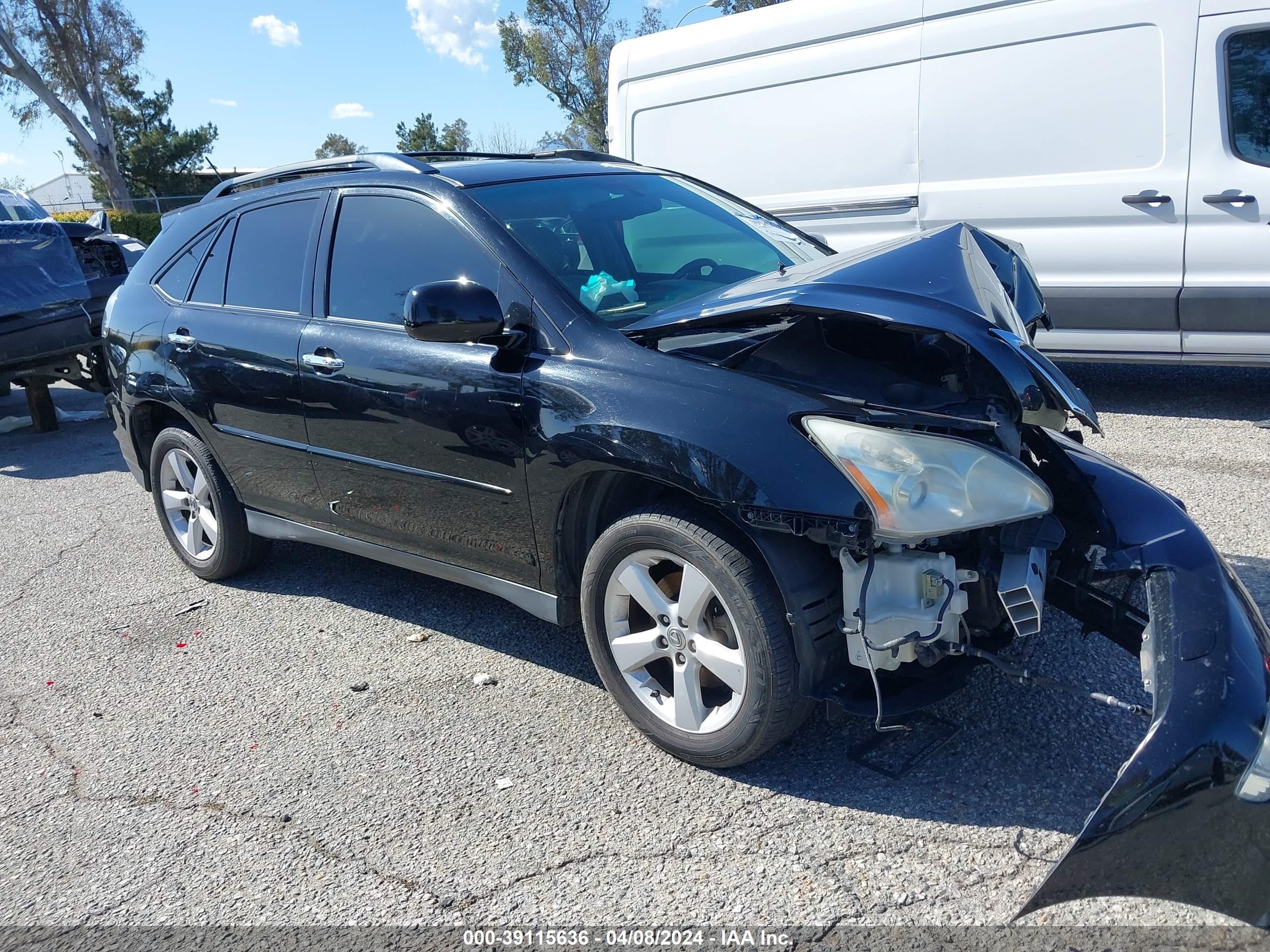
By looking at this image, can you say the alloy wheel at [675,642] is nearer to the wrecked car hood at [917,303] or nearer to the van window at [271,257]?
the wrecked car hood at [917,303]

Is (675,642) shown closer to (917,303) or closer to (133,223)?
(917,303)

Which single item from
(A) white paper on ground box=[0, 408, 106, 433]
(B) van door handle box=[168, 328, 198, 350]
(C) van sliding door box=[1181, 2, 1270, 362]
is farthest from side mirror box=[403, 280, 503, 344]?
(A) white paper on ground box=[0, 408, 106, 433]

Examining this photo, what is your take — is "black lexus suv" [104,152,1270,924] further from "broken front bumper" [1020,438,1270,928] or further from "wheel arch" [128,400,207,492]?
"wheel arch" [128,400,207,492]

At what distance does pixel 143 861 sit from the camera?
2.87 m

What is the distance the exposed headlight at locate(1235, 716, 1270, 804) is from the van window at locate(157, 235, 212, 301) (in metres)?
4.49

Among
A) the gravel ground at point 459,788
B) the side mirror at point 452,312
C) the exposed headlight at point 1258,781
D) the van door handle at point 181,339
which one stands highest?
the side mirror at point 452,312

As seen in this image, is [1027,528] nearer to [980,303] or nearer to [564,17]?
[980,303]

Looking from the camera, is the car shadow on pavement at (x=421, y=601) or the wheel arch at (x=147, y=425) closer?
the car shadow on pavement at (x=421, y=601)

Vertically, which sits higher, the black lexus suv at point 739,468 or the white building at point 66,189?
the white building at point 66,189

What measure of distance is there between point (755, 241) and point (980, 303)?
152 centimetres

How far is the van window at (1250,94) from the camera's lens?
5.77 m

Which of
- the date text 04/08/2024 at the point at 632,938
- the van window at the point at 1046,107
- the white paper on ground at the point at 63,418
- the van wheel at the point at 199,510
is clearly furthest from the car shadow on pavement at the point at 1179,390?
the white paper on ground at the point at 63,418

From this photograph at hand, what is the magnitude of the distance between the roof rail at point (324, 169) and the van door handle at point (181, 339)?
0.72 metres

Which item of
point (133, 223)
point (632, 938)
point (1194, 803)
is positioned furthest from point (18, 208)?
point (133, 223)
